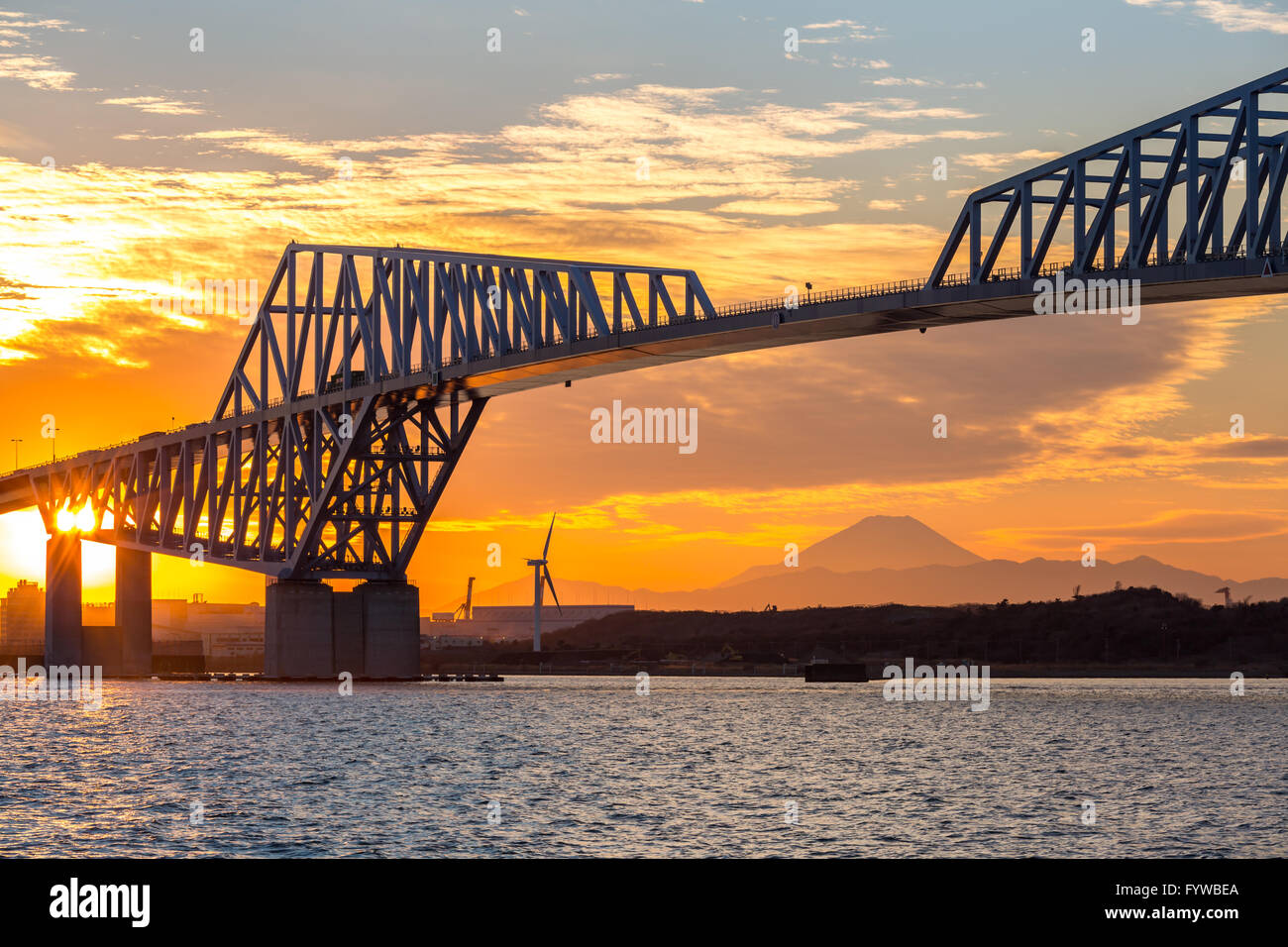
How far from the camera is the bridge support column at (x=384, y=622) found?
142250mm

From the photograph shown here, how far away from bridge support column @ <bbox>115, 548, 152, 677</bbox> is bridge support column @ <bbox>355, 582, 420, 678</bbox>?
51142 mm

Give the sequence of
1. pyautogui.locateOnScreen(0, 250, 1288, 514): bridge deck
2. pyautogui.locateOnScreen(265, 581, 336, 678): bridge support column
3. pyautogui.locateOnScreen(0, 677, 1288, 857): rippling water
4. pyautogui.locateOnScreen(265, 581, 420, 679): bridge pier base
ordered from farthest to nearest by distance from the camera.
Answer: pyautogui.locateOnScreen(265, 581, 420, 679): bridge pier base → pyautogui.locateOnScreen(265, 581, 336, 678): bridge support column → pyautogui.locateOnScreen(0, 250, 1288, 514): bridge deck → pyautogui.locateOnScreen(0, 677, 1288, 857): rippling water

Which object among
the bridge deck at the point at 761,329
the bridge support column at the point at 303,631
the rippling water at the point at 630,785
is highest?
the bridge deck at the point at 761,329

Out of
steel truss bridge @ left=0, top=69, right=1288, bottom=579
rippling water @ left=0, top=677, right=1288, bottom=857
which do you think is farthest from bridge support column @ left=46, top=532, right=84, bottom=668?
rippling water @ left=0, top=677, right=1288, bottom=857

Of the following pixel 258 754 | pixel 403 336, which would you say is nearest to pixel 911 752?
pixel 258 754

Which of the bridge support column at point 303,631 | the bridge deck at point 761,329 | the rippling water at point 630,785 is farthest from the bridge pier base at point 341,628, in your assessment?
the rippling water at point 630,785

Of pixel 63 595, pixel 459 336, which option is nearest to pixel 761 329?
pixel 459 336

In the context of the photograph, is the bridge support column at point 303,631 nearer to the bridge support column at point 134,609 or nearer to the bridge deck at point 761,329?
the bridge deck at point 761,329

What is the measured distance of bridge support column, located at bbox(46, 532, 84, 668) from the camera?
617 feet

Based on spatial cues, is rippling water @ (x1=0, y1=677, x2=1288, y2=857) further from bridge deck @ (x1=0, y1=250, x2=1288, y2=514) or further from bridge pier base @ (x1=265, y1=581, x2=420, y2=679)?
bridge pier base @ (x1=265, y1=581, x2=420, y2=679)

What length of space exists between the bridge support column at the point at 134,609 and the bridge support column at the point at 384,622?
5114 cm

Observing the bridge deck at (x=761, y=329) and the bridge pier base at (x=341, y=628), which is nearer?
the bridge deck at (x=761, y=329)

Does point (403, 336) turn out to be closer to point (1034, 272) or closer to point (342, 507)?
point (342, 507)
